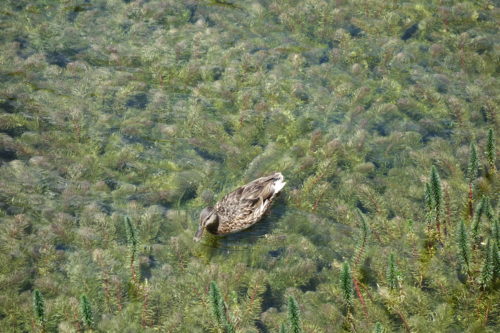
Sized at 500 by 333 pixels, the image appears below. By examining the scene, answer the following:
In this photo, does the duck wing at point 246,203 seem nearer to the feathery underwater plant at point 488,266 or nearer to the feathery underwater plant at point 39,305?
the feathery underwater plant at point 39,305

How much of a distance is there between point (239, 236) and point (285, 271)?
109 cm

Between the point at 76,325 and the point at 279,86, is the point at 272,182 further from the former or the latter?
the point at 76,325

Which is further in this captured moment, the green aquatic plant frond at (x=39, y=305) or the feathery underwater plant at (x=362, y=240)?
the feathery underwater plant at (x=362, y=240)

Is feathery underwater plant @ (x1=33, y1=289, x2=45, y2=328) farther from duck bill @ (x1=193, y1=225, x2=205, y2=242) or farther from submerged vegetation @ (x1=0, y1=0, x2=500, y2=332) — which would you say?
duck bill @ (x1=193, y1=225, x2=205, y2=242)

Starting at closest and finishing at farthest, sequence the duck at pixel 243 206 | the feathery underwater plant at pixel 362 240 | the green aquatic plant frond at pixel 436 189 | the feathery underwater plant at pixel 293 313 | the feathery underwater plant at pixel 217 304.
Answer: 1. the feathery underwater plant at pixel 293 313
2. the feathery underwater plant at pixel 217 304
3. the feathery underwater plant at pixel 362 240
4. the green aquatic plant frond at pixel 436 189
5. the duck at pixel 243 206

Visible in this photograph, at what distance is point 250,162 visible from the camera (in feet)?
28.3

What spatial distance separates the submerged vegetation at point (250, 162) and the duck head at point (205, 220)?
16 cm

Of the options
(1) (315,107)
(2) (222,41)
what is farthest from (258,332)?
(2) (222,41)

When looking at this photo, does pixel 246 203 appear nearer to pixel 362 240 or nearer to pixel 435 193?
pixel 362 240

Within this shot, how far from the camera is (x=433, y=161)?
27.8 feet

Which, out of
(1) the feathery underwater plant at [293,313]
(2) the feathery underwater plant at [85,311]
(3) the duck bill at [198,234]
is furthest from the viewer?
(3) the duck bill at [198,234]

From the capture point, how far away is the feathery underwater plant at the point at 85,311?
5613 mm

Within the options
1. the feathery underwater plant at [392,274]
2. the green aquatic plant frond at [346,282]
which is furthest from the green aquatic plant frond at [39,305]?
the feathery underwater plant at [392,274]

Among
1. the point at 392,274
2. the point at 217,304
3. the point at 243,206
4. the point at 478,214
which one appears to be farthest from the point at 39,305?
the point at 478,214
